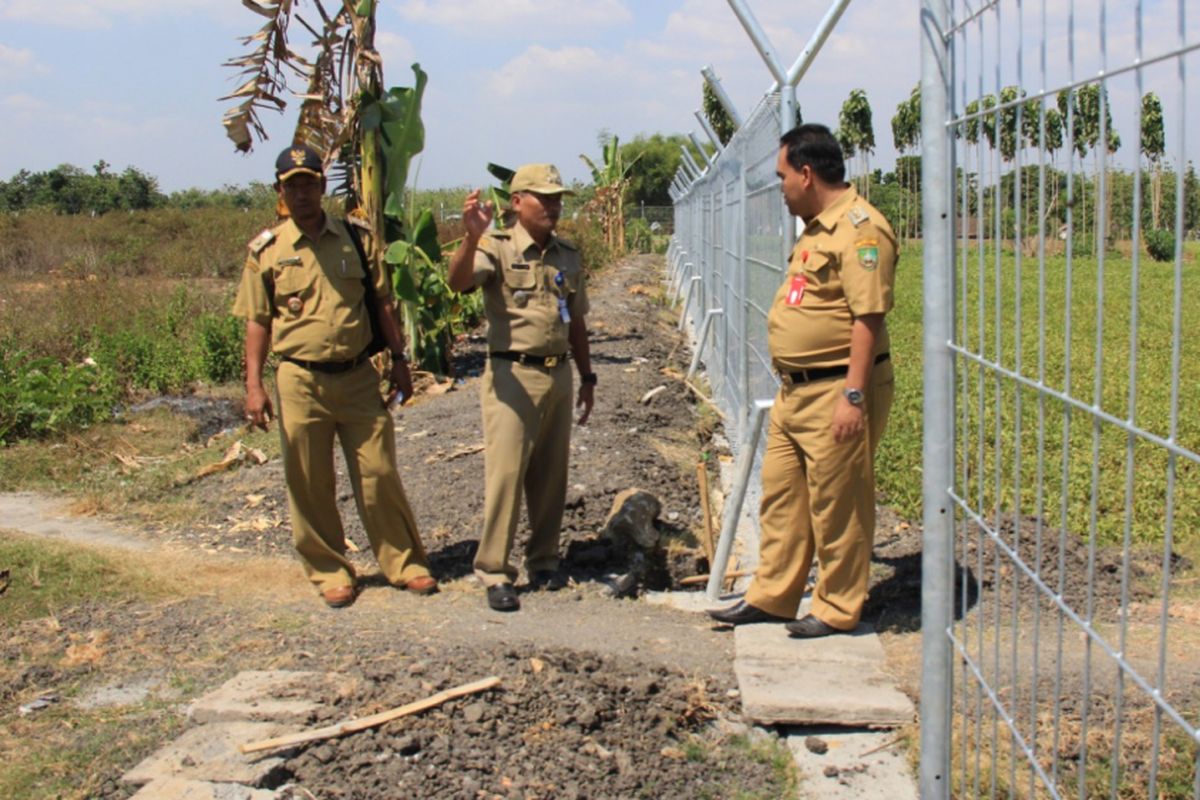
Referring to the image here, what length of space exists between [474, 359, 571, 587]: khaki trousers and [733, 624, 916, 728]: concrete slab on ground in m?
1.19

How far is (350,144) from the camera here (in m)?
9.57

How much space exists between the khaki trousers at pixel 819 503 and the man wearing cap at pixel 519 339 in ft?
3.60

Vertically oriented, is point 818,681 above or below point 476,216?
below

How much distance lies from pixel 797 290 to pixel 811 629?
1.30 metres

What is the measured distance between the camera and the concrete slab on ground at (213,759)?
3500 mm

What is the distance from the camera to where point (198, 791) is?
345 cm

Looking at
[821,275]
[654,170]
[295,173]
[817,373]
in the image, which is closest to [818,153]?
[821,275]

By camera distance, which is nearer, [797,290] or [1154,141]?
[1154,141]

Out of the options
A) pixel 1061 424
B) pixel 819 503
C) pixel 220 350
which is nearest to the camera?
pixel 819 503

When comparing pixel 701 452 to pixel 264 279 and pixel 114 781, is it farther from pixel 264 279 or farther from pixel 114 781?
pixel 114 781

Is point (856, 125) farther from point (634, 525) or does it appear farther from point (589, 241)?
point (634, 525)

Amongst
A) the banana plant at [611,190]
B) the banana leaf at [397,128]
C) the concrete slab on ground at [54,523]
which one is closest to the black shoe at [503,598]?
the concrete slab on ground at [54,523]

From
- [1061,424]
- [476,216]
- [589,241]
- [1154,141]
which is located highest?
[589,241]

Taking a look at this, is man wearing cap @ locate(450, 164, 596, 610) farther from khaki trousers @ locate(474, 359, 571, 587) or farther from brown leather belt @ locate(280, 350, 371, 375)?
brown leather belt @ locate(280, 350, 371, 375)
